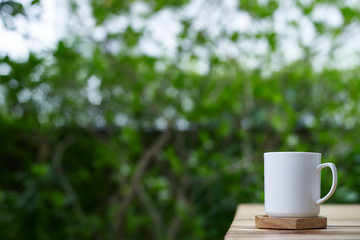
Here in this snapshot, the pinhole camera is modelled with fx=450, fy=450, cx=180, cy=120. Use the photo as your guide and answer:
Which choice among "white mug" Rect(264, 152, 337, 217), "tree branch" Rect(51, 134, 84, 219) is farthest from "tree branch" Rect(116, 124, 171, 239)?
"white mug" Rect(264, 152, 337, 217)

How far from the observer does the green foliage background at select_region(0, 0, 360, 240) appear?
2.21 meters

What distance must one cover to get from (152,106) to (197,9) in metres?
0.54

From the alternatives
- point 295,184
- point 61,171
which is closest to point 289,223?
point 295,184

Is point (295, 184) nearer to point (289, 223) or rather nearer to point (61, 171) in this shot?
point (289, 223)

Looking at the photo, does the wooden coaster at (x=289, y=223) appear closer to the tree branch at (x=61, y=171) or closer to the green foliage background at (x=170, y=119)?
the green foliage background at (x=170, y=119)

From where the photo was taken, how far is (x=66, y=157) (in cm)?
285

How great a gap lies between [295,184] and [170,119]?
5.11ft

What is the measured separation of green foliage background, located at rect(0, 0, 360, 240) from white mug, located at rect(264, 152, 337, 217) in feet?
4.25

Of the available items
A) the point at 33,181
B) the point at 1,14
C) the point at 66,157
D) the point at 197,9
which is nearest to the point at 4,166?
the point at 66,157

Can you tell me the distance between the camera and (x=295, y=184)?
2.50ft

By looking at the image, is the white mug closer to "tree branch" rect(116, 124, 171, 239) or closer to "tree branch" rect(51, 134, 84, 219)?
"tree branch" rect(116, 124, 171, 239)

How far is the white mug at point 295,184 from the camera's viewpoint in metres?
0.76

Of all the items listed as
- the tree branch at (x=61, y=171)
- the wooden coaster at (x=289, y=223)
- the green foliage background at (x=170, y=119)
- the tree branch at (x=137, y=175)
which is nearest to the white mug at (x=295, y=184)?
the wooden coaster at (x=289, y=223)

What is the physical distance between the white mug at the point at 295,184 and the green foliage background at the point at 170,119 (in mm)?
1297
